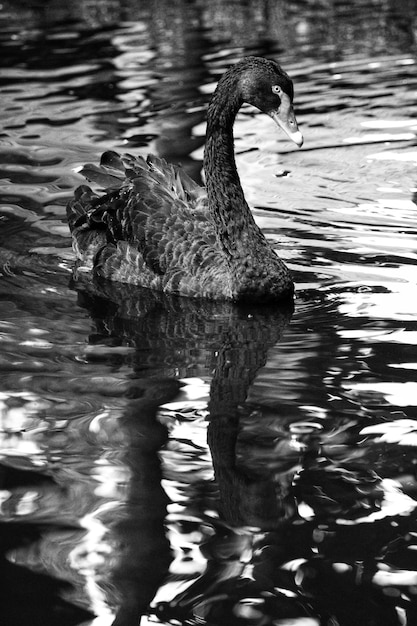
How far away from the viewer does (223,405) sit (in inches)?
185

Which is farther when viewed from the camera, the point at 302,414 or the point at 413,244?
the point at 413,244

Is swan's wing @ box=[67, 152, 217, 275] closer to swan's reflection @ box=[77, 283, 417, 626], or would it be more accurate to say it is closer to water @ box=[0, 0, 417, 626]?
water @ box=[0, 0, 417, 626]

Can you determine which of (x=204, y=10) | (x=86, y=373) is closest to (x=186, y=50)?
(x=204, y=10)

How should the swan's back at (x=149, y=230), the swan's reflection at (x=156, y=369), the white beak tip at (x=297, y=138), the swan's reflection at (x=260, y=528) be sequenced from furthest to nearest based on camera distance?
the swan's back at (x=149, y=230) < the white beak tip at (x=297, y=138) < the swan's reflection at (x=156, y=369) < the swan's reflection at (x=260, y=528)

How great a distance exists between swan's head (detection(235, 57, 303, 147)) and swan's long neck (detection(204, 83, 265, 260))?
0.14 meters

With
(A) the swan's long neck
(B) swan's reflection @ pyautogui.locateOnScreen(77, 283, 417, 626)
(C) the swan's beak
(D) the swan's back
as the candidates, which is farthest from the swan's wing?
(B) swan's reflection @ pyautogui.locateOnScreen(77, 283, 417, 626)

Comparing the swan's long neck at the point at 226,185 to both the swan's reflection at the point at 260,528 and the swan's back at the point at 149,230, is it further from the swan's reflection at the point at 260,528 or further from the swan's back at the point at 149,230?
the swan's reflection at the point at 260,528

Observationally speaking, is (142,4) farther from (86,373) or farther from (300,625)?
(300,625)

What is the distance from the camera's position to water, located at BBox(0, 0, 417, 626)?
3385 millimetres

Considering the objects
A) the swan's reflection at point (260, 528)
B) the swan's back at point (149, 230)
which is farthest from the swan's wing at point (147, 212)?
the swan's reflection at point (260, 528)

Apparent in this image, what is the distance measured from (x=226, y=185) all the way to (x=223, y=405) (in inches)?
72.4

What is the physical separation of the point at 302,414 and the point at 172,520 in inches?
38.1

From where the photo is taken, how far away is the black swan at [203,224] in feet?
19.4

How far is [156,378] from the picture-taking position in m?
5.00
